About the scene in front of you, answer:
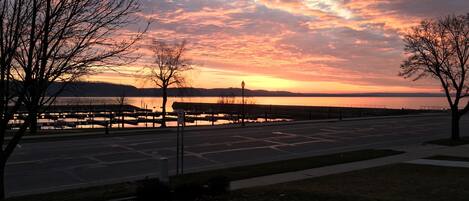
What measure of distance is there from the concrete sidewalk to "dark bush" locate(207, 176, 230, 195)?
1.30 m

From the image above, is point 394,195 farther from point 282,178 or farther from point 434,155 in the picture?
point 434,155

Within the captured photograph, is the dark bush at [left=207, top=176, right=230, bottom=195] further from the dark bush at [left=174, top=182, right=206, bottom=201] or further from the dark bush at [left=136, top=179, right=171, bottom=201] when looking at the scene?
the dark bush at [left=136, top=179, right=171, bottom=201]

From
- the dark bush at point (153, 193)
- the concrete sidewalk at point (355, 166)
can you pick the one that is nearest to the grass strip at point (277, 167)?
the concrete sidewalk at point (355, 166)

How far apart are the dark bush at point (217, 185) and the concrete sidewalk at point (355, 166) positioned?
1.30 metres

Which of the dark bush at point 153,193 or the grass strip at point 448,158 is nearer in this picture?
the dark bush at point 153,193

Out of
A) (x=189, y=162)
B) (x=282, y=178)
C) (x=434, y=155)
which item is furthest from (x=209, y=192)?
(x=434, y=155)

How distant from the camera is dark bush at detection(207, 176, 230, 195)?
9.20 m

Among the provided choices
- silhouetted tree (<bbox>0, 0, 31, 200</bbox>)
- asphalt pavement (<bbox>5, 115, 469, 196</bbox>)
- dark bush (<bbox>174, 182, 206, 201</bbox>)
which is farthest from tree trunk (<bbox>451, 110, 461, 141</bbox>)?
silhouetted tree (<bbox>0, 0, 31, 200</bbox>)

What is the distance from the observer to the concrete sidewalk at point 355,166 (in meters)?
11.7

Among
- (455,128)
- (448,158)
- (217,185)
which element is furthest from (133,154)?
(455,128)

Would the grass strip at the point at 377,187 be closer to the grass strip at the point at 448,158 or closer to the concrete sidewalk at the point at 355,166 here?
the concrete sidewalk at the point at 355,166

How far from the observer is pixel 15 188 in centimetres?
1207

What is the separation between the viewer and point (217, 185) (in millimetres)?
9281

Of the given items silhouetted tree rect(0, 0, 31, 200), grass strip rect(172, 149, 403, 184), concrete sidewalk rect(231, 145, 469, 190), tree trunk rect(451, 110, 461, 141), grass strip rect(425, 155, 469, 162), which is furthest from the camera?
tree trunk rect(451, 110, 461, 141)
